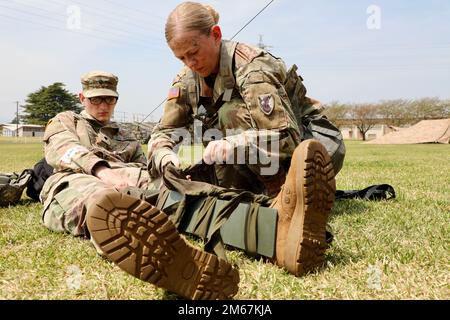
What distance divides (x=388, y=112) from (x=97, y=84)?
61529 millimetres

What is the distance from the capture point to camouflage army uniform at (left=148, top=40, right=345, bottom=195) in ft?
8.10

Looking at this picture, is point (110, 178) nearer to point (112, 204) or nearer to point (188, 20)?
point (188, 20)

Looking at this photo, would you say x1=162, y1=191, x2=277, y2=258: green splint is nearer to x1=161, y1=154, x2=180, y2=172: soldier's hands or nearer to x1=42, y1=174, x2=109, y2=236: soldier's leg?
x1=161, y1=154, x2=180, y2=172: soldier's hands

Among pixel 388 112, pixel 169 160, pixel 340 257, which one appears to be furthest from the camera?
pixel 388 112

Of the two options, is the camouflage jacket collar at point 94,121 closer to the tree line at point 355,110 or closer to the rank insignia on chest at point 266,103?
the rank insignia on chest at point 266,103

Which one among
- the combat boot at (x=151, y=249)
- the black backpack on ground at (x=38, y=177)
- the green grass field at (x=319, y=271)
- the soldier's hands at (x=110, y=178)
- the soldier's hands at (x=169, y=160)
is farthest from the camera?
the black backpack on ground at (x=38, y=177)

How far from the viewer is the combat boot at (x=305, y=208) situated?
181 centimetres

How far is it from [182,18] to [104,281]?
147cm

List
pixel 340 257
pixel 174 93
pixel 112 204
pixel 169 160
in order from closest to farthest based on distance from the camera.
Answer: pixel 112 204
pixel 340 257
pixel 169 160
pixel 174 93

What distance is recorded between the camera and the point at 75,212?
2.75 metres

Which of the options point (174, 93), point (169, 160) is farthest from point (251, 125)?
point (174, 93)

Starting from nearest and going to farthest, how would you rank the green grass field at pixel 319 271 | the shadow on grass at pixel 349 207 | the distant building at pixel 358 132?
the green grass field at pixel 319 271, the shadow on grass at pixel 349 207, the distant building at pixel 358 132

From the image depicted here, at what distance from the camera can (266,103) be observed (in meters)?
2.46

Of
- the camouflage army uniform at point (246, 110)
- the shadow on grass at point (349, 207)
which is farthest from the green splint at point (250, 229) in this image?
the shadow on grass at point (349, 207)
